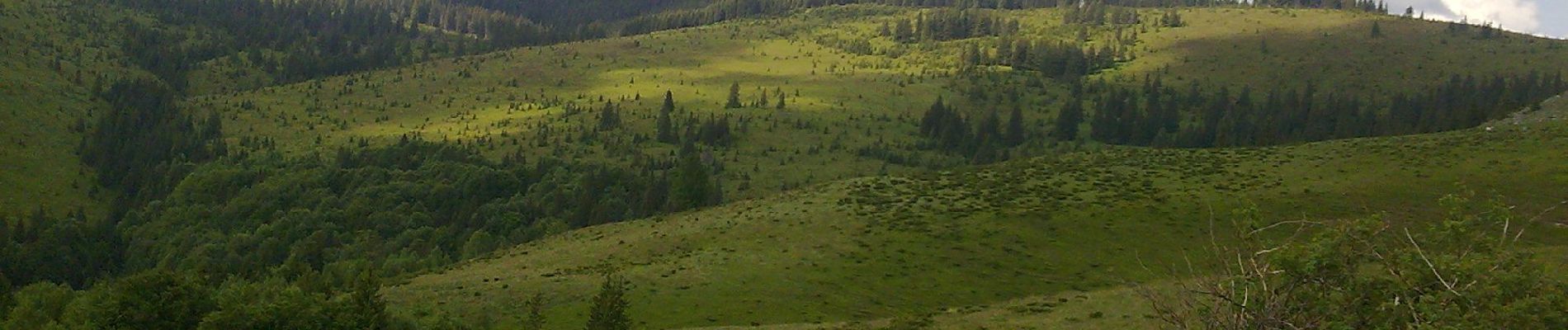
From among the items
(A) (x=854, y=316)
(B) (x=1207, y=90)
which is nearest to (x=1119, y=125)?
(B) (x=1207, y=90)

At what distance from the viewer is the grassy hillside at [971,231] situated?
50938 mm

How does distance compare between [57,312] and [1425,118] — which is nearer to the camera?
[57,312]

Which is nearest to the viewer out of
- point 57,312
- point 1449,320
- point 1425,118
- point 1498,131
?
point 1449,320

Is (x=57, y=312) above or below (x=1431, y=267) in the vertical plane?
below

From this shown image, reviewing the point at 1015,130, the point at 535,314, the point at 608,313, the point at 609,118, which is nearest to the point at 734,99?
the point at 609,118

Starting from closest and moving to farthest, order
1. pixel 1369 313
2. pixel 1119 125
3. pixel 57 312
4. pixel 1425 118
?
pixel 1369 313 < pixel 57 312 < pixel 1425 118 < pixel 1119 125

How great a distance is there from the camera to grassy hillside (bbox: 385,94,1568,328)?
167 ft

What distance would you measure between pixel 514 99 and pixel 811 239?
5527 inches

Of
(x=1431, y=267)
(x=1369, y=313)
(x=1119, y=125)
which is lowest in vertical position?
(x=1119, y=125)

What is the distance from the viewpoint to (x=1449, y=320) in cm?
1201

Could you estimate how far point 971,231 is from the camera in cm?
6350

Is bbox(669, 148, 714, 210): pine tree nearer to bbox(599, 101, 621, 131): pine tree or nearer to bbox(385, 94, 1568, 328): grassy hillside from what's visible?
bbox(385, 94, 1568, 328): grassy hillside

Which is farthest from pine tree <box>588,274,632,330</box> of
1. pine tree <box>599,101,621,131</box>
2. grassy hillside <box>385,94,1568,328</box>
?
pine tree <box>599,101,621,131</box>

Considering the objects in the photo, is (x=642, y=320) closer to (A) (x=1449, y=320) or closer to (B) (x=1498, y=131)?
(A) (x=1449, y=320)
